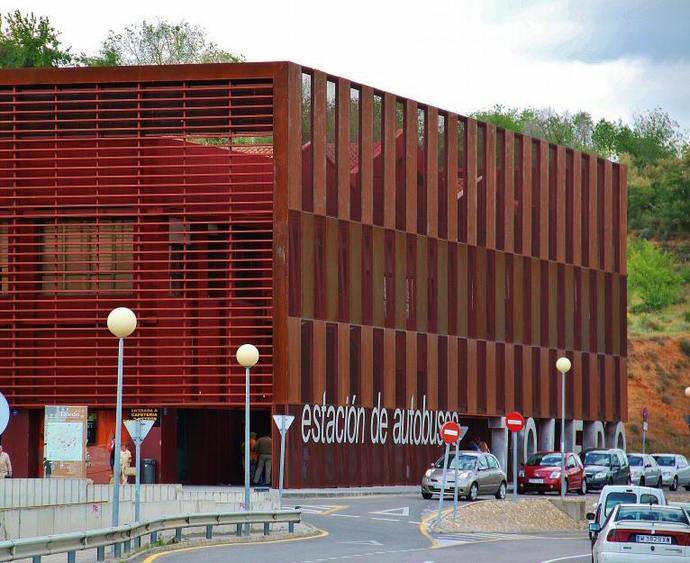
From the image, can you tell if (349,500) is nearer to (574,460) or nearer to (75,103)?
(574,460)

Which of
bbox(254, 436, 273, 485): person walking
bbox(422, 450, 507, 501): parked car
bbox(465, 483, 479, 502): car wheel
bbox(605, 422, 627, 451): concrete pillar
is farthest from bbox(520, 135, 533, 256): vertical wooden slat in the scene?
bbox(465, 483, 479, 502): car wheel

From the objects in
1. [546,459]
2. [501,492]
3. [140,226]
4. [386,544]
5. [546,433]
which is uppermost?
[140,226]

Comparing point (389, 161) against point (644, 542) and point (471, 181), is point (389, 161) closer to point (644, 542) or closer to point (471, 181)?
point (471, 181)

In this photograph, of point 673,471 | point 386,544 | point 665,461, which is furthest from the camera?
point 665,461

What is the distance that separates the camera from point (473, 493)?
48.3 meters

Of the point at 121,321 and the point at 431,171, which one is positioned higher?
the point at 431,171

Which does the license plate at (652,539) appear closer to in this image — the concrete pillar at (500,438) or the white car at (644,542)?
the white car at (644,542)

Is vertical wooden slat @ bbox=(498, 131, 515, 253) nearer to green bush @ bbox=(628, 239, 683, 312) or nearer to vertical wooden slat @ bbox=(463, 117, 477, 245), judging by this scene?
vertical wooden slat @ bbox=(463, 117, 477, 245)

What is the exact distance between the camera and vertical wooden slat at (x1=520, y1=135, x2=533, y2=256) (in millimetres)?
67250

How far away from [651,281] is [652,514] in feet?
351

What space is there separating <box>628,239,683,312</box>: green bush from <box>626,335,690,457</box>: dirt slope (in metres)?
16.4

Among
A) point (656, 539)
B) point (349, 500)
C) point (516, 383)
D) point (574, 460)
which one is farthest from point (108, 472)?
point (656, 539)

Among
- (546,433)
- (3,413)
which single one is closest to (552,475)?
(546,433)

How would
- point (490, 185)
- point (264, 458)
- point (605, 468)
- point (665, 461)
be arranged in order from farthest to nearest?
point (665, 461), point (490, 185), point (605, 468), point (264, 458)
